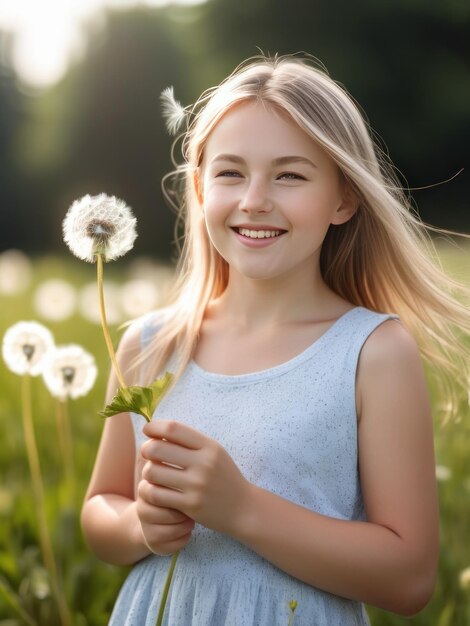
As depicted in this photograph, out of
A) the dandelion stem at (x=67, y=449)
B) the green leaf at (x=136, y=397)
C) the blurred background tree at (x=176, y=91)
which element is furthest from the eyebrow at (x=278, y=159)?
the blurred background tree at (x=176, y=91)

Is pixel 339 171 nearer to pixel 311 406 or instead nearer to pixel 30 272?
pixel 311 406

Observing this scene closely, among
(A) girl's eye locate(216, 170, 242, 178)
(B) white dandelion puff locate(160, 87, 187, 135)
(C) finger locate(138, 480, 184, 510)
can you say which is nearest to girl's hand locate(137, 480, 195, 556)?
(C) finger locate(138, 480, 184, 510)

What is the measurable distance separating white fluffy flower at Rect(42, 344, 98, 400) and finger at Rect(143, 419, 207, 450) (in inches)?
18.1

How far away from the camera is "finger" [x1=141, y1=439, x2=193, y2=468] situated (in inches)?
44.7

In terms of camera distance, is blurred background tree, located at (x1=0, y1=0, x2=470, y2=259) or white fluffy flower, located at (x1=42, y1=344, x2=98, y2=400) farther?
blurred background tree, located at (x1=0, y1=0, x2=470, y2=259)

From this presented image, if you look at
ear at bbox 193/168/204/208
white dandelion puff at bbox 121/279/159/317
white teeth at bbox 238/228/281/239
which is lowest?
white teeth at bbox 238/228/281/239

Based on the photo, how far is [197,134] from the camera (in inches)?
56.3

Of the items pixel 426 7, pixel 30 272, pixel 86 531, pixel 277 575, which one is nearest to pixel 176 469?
pixel 277 575

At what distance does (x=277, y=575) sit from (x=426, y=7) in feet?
31.6

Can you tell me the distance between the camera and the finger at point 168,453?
114cm

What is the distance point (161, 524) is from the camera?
1.19 m

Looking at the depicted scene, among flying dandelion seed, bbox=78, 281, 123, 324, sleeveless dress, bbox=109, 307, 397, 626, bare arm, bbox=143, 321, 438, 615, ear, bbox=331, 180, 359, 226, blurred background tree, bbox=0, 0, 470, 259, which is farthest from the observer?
blurred background tree, bbox=0, 0, 470, 259

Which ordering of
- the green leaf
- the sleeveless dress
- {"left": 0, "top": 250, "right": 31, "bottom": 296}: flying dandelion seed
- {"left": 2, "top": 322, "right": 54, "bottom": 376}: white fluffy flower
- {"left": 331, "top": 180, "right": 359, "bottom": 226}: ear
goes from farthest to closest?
{"left": 0, "top": 250, "right": 31, "bottom": 296}: flying dandelion seed
{"left": 2, "top": 322, "right": 54, "bottom": 376}: white fluffy flower
{"left": 331, "top": 180, "right": 359, "bottom": 226}: ear
the sleeveless dress
the green leaf

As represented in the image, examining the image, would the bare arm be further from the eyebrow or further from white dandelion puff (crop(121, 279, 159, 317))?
white dandelion puff (crop(121, 279, 159, 317))
